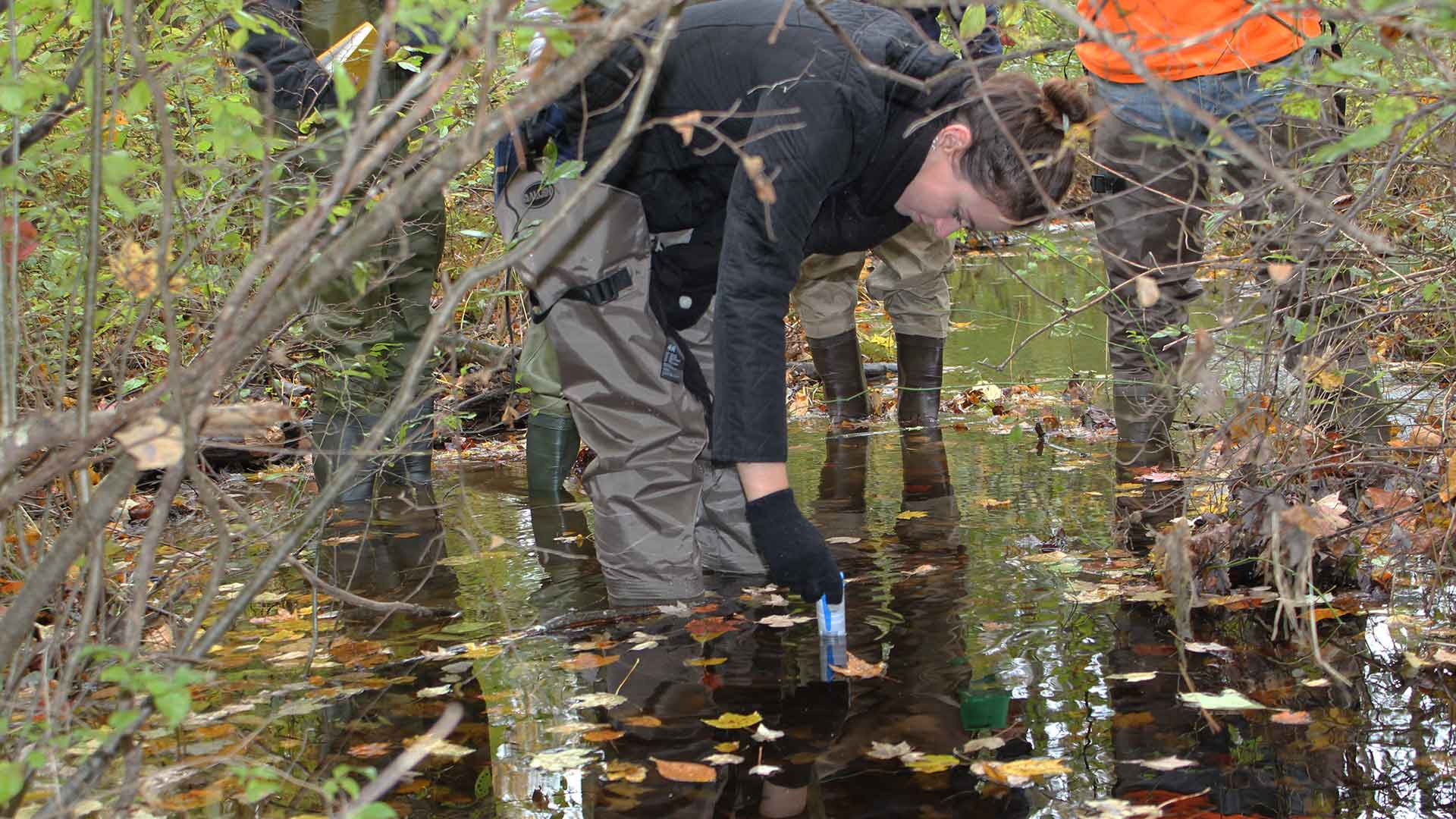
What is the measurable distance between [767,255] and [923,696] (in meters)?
1.10

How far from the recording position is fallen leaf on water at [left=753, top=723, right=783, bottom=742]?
2.88 m

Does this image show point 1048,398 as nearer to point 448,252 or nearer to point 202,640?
point 448,252

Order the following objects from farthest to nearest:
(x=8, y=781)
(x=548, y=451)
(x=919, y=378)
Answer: (x=919, y=378)
(x=548, y=451)
(x=8, y=781)

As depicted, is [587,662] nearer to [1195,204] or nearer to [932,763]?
[932,763]

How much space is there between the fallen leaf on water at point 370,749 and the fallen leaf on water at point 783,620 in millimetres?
1145

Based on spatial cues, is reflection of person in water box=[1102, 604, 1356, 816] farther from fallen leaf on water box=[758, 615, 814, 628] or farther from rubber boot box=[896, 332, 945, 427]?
rubber boot box=[896, 332, 945, 427]

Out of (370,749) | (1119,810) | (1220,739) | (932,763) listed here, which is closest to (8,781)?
(370,749)

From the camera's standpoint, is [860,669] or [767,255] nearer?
[767,255]

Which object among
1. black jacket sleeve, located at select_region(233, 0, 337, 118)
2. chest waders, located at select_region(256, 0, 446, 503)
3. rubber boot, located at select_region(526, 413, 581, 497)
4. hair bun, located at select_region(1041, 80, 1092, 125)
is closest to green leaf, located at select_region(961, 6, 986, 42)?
hair bun, located at select_region(1041, 80, 1092, 125)

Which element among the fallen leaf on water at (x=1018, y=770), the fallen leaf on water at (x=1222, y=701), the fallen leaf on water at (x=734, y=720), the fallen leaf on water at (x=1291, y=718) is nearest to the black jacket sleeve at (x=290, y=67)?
the fallen leaf on water at (x=734, y=720)

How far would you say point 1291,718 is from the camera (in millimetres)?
2797

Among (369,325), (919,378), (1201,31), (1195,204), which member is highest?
(1201,31)

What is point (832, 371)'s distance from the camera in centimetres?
642

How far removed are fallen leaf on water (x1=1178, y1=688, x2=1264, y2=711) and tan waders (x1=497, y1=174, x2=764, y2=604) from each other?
1.56m
